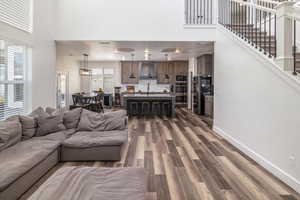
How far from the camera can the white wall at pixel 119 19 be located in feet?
18.8

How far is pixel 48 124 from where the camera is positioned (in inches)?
158

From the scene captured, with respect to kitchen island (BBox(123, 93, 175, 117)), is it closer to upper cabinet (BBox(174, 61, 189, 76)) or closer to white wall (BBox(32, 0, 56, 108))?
upper cabinet (BBox(174, 61, 189, 76))

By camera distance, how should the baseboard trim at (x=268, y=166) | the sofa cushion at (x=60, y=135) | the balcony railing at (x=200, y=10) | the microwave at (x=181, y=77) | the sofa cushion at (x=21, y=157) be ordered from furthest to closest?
the microwave at (x=181, y=77) < the balcony railing at (x=200, y=10) < the sofa cushion at (x=60, y=135) < the baseboard trim at (x=268, y=166) < the sofa cushion at (x=21, y=157)

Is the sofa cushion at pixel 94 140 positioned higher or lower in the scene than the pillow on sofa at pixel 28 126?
lower

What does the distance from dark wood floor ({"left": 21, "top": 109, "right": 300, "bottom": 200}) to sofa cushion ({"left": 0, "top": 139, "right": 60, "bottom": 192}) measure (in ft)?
1.12

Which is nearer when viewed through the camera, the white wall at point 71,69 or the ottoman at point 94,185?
the ottoman at point 94,185

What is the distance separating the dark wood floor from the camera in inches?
103

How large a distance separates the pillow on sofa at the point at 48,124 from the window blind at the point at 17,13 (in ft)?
6.41

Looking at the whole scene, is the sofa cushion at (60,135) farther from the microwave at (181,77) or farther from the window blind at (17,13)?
the microwave at (181,77)

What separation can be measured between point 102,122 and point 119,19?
3039 mm

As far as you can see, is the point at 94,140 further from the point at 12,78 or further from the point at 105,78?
the point at 105,78

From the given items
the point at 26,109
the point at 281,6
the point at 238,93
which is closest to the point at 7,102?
the point at 26,109

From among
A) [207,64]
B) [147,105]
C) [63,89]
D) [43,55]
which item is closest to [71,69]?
[63,89]

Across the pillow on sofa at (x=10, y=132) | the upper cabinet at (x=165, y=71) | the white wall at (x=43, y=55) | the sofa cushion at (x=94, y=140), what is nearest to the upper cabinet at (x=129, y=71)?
the upper cabinet at (x=165, y=71)
